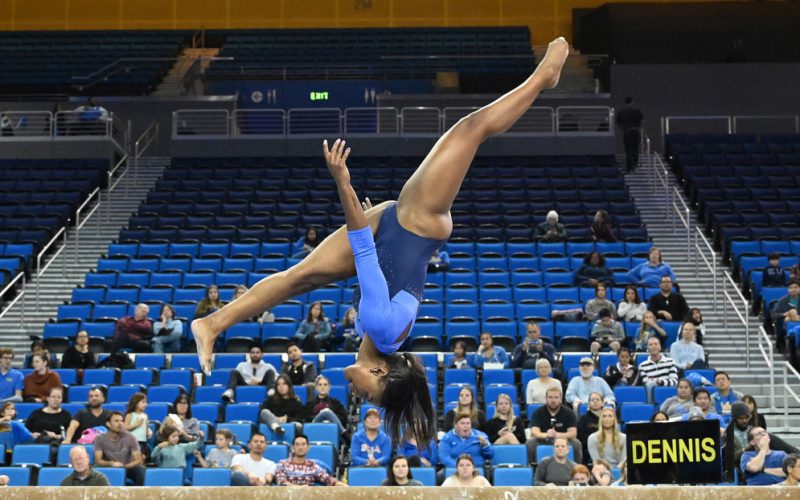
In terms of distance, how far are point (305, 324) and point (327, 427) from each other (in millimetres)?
2769

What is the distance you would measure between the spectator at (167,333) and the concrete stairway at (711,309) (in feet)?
21.2

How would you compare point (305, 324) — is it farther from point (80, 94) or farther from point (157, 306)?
point (80, 94)

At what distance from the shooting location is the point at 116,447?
1021 centimetres

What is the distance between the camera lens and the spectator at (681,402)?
10578mm

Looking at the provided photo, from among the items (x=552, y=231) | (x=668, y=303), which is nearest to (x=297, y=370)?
(x=668, y=303)

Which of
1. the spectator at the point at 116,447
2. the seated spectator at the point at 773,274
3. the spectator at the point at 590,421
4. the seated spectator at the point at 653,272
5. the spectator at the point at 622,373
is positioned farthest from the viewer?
the seated spectator at the point at 653,272

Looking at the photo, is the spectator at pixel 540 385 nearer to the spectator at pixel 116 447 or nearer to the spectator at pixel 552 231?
the spectator at pixel 116 447

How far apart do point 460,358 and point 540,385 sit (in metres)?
1.19

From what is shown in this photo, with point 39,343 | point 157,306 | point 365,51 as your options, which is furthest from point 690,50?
point 39,343

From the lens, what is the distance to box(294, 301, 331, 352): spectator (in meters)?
13.2

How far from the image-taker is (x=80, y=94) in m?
23.4

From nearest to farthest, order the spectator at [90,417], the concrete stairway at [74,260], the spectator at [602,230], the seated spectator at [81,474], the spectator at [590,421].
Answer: the seated spectator at [81,474] → the spectator at [590,421] → the spectator at [90,417] → the concrete stairway at [74,260] → the spectator at [602,230]

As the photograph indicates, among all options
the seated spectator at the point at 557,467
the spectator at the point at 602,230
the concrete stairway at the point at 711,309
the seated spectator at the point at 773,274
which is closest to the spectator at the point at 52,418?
the seated spectator at the point at 557,467

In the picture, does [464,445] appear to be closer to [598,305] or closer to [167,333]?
[598,305]
